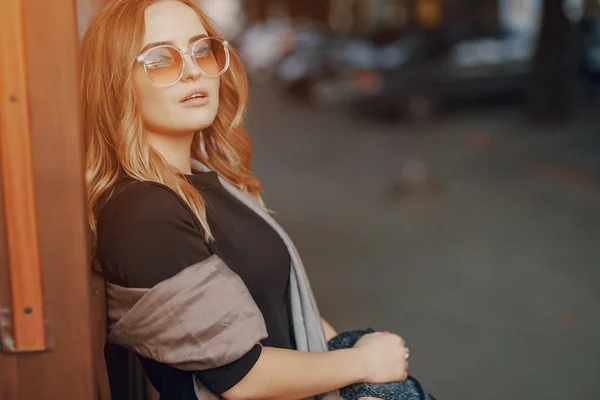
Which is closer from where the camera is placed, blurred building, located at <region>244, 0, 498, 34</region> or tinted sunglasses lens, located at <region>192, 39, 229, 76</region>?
tinted sunglasses lens, located at <region>192, 39, 229, 76</region>

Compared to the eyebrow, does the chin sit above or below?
below

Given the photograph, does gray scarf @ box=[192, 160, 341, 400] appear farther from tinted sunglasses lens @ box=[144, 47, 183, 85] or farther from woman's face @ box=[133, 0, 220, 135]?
tinted sunglasses lens @ box=[144, 47, 183, 85]

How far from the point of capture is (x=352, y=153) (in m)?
11.4

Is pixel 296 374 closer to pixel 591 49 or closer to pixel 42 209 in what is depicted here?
pixel 42 209

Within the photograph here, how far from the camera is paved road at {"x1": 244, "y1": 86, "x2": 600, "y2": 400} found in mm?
4461

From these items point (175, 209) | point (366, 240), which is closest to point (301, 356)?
point (175, 209)

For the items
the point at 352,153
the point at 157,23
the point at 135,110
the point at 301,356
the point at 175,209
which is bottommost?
the point at 352,153

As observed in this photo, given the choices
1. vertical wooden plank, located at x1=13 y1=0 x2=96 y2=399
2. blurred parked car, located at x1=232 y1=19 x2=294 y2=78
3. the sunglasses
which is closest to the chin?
the sunglasses

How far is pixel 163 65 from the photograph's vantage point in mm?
1893

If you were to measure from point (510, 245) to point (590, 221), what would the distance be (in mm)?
1186

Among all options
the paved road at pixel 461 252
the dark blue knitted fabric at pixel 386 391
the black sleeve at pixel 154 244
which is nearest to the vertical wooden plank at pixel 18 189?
the black sleeve at pixel 154 244

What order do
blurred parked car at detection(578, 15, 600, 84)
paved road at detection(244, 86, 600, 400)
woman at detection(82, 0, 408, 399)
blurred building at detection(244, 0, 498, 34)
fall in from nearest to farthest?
woman at detection(82, 0, 408, 399) → paved road at detection(244, 86, 600, 400) → blurred parked car at detection(578, 15, 600, 84) → blurred building at detection(244, 0, 498, 34)

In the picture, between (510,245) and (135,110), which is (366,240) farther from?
(135,110)

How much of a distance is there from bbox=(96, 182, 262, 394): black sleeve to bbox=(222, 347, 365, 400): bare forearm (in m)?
0.03
